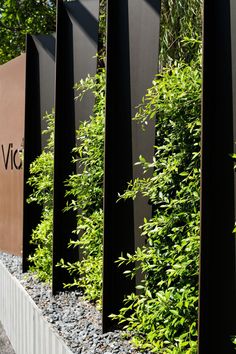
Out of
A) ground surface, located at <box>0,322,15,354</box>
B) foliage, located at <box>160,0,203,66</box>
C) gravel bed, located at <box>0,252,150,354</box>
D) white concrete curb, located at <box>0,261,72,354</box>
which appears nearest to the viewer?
gravel bed, located at <box>0,252,150,354</box>

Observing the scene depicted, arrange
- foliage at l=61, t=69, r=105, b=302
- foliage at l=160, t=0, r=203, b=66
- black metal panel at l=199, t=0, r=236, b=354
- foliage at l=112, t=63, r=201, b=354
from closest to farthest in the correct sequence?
black metal panel at l=199, t=0, r=236, b=354, foliage at l=112, t=63, r=201, b=354, foliage at l=61, t=69, r=105, b=302, foliage at l=160, t=0, r=203, b=66

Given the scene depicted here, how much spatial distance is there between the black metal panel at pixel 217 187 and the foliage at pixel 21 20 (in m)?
6.52

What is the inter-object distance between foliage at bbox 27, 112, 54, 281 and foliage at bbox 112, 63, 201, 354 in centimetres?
156

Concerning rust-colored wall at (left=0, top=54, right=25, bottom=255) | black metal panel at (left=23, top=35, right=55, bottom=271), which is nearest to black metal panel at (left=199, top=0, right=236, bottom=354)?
black metal panel at (left=23, top=35, right=55, bottom=271)

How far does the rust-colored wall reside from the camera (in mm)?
5551

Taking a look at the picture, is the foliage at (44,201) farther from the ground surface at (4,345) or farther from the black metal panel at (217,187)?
the black metal panel at (217,187)

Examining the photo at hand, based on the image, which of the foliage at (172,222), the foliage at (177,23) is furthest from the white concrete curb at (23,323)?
the foliage at (177,23)

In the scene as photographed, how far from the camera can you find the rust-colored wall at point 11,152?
18.2 feet

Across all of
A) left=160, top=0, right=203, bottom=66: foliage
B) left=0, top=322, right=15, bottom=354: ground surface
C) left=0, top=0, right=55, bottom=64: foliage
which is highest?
left=0, top=0, right=55, bottom=64: foliage

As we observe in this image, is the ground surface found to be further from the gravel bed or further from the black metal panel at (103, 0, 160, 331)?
the black metal panel at (103, 0, 160, 331)

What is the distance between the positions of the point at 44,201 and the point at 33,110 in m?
0.87

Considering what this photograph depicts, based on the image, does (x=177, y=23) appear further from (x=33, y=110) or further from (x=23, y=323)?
(x=23, y=323)

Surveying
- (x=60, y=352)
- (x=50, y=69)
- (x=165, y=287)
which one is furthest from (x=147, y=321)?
(x=50, y=69)

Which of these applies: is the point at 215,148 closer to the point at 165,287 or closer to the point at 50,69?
the point at 165,287
